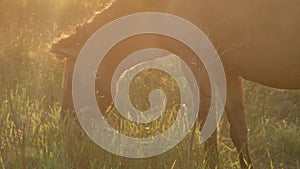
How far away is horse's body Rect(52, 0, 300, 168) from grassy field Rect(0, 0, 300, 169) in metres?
0.35

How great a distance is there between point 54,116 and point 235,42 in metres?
1.72

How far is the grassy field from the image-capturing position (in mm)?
3908

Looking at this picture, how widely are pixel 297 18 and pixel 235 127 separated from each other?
4.87ft

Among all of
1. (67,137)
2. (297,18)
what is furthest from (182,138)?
(297,18)

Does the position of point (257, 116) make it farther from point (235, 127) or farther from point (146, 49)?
point (146, 49)

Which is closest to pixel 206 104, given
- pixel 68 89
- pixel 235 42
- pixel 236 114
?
pixel 236 114

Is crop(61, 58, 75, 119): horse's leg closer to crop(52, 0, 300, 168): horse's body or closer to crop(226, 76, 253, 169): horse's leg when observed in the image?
crop(52, 0, 300, 168): horse's body

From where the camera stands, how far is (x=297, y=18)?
13.5ft

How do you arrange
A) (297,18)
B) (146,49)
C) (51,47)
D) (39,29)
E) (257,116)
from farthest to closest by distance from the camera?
(39,29), (257,116), (146,49), (51,47), (297,18)

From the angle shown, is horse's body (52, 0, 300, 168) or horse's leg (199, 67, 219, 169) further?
horse's leg (199, 67, 219, 169)

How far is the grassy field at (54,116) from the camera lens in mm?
3908

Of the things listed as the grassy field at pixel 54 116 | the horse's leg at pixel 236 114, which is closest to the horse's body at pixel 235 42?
the horse's leg at pixel 236 114

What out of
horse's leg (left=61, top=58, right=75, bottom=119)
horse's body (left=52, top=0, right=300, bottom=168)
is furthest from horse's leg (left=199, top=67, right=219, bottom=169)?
horse's leg (left=61, top=58, right=75, bottom=119)

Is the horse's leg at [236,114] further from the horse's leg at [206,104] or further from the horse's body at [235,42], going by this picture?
the horse's leg at [206,104]
